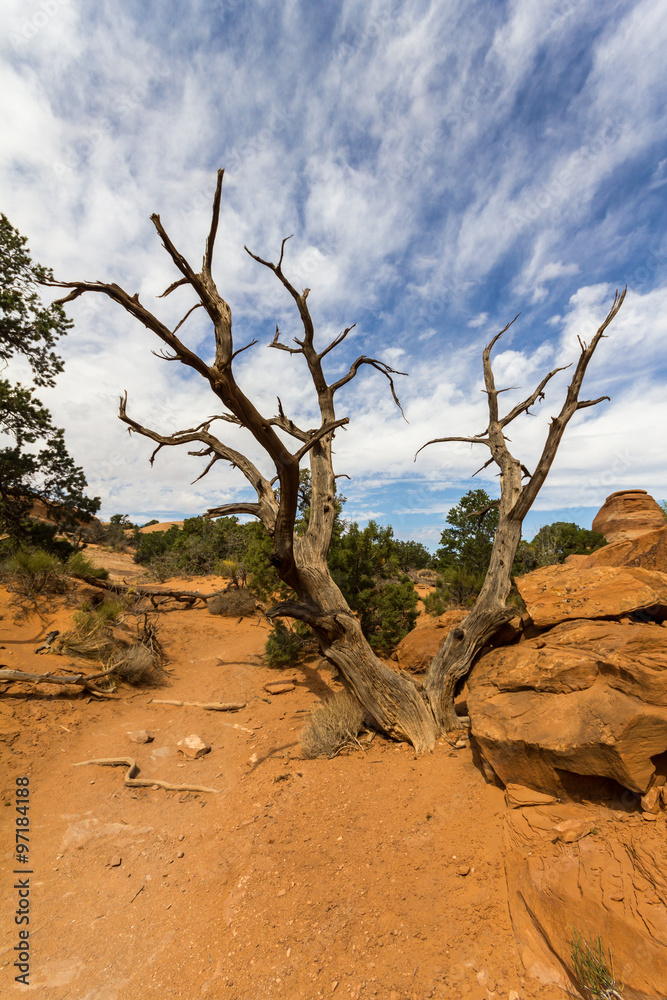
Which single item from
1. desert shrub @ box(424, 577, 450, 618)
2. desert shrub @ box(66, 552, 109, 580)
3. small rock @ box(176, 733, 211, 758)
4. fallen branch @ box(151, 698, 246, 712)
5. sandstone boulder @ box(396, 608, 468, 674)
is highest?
desert shrub @ box(66, 552, 109, 580)

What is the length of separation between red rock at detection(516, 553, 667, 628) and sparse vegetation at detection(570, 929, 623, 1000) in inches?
143

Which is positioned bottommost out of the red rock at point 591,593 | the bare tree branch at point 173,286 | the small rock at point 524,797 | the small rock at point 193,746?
the small rock at point 193,746

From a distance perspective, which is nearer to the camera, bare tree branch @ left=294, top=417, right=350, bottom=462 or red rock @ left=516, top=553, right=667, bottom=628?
bare tree branch @ left=294, top=417, right=350, bottom=462

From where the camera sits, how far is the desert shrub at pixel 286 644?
10.3 m

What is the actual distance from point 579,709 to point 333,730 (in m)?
3.45

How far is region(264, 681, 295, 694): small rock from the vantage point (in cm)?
903

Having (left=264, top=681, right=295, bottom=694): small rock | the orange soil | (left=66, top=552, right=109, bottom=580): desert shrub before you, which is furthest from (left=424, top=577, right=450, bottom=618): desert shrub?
(left=66, top=552, right=109, bottom=580): desert shrub

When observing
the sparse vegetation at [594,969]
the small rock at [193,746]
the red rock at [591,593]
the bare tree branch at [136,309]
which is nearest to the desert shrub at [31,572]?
the small rock at [193,746]

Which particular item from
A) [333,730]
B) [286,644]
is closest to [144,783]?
[333,730]

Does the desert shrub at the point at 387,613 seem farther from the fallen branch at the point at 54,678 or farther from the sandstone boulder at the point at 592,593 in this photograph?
the fallen branch at the point at 54,678

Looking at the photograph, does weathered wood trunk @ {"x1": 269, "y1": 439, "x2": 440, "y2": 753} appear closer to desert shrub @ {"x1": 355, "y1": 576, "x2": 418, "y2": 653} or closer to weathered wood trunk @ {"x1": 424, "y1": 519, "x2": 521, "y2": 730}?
weathered wood trunk @ {"x1": 424, "y1": 519, "x2": 521, "y2": 730}

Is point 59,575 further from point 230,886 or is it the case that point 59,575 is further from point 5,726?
point 230,886

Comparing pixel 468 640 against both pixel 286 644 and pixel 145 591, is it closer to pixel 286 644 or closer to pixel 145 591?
pixel 286 644

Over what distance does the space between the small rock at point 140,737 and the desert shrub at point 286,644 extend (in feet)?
12.4
